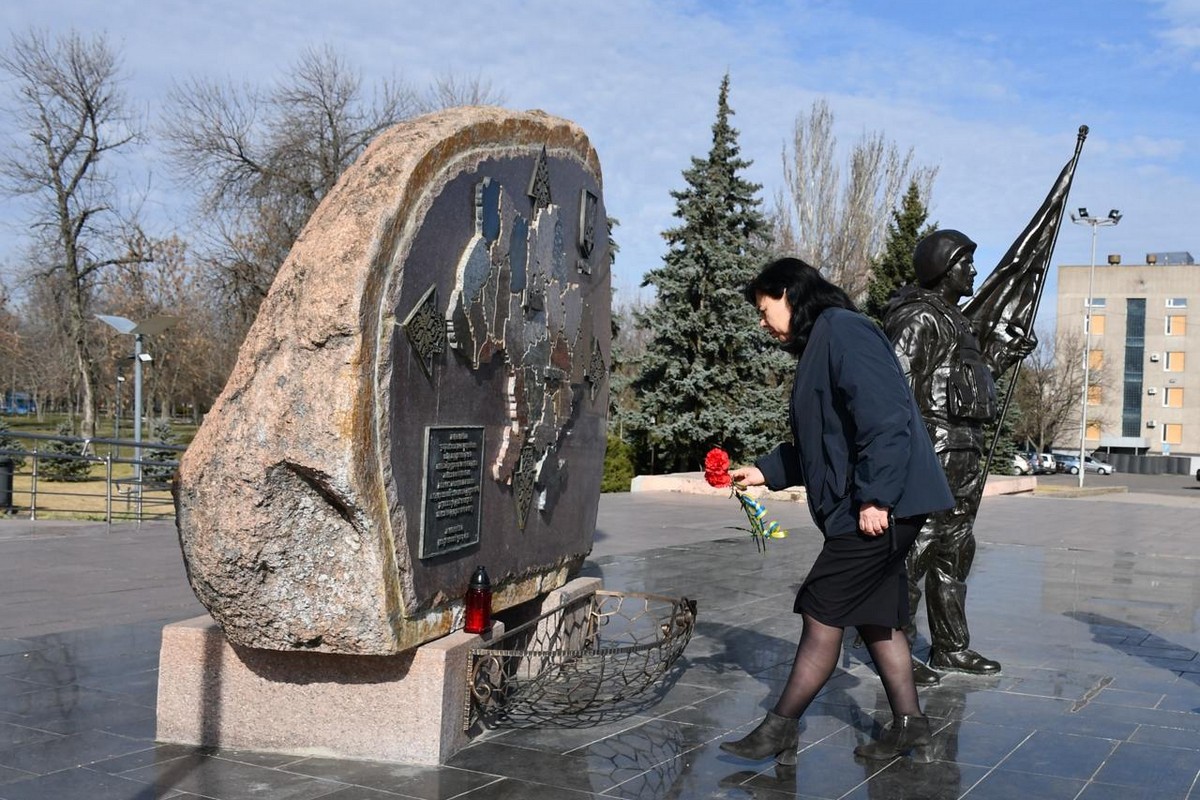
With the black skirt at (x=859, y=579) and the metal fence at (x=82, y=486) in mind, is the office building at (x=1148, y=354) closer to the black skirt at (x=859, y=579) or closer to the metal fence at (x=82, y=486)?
the metal fence at (x=82, y=486)

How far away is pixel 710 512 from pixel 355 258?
45.7 ft

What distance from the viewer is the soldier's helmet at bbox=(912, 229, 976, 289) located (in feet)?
21.0

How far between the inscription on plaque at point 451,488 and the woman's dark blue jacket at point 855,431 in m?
1.38

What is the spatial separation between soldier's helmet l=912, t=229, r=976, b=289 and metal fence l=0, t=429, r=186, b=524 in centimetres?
874

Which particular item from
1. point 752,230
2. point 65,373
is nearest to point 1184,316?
point 752,230

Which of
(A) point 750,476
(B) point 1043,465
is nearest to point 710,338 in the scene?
(A) point 750,476

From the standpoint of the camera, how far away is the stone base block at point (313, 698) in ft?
14.6

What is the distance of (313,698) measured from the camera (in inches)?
179

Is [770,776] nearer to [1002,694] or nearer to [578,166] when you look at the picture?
[1002,694]

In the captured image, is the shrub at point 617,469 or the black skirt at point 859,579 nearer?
the black skirt at point 859,579

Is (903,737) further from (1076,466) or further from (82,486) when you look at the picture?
(1076,466)

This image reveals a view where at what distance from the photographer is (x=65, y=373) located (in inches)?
1740

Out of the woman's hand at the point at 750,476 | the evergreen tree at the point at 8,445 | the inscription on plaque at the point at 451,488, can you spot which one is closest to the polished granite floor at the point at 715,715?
the inscription on plaque at the point at 451,488

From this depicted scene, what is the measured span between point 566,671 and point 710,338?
2128 centimetres
